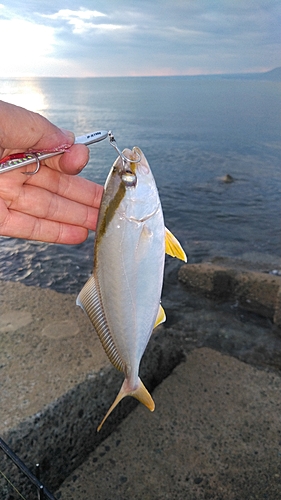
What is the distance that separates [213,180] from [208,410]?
14.9 m

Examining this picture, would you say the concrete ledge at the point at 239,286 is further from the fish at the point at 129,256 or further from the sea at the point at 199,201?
the fish at the point at 129,256

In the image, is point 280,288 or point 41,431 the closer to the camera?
point 41,431

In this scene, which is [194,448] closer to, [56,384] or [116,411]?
[116,411]

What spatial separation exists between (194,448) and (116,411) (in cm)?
81

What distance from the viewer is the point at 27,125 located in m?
2.84

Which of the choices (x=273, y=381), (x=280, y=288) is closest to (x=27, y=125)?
(x=273, y=381)

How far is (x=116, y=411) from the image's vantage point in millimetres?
3922

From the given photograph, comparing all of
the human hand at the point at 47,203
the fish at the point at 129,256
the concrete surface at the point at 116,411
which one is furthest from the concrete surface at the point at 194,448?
the human hand at the point at 47,203

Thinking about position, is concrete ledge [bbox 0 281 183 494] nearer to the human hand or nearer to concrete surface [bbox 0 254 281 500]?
concrete surface [bbox 0 254 281 500]

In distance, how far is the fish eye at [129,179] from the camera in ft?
6.89

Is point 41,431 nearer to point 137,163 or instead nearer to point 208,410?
point 208,410

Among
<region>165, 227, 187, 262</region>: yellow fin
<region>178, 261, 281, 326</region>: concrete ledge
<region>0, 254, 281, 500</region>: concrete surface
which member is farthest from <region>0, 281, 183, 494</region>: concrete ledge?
<region>178, 261, 281, 326</region>: concrete ledge

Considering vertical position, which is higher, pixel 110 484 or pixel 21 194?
pixel 21 194

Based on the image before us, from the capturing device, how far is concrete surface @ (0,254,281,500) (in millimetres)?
3391
